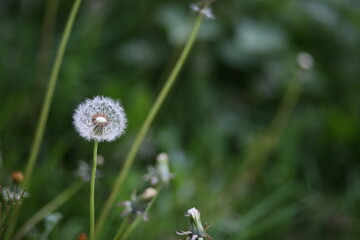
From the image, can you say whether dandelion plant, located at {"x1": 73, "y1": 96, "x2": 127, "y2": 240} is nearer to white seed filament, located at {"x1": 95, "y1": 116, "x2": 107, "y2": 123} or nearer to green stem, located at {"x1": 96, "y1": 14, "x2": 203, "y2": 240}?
white seed filament, located at {"x1": 95, "y1": 116, "x2": 107, "y2": 123}

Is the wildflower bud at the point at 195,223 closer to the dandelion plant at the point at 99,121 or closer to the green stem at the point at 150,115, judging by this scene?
the dandelion plant at the point at 99,121

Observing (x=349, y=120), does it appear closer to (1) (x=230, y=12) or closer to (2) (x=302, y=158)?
(2) (x=302, y=158)

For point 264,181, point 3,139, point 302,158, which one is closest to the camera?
point 3,139

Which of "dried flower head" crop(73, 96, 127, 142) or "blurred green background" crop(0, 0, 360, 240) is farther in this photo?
"blurred green background" crop(0, 0, 360, 240)

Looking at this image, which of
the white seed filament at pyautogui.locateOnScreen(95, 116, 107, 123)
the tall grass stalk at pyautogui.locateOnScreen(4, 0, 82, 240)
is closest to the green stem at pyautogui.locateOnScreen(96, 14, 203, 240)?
the tall grass stalk at pyautogui.locateOnScreen(4, 0, 82, 240)

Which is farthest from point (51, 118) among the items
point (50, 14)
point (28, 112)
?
point (50, 14)

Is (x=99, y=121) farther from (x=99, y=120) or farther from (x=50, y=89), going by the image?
(x=50, y=89)

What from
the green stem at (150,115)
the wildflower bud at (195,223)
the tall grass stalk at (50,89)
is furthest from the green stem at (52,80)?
the wildflower bud at (195,223)
